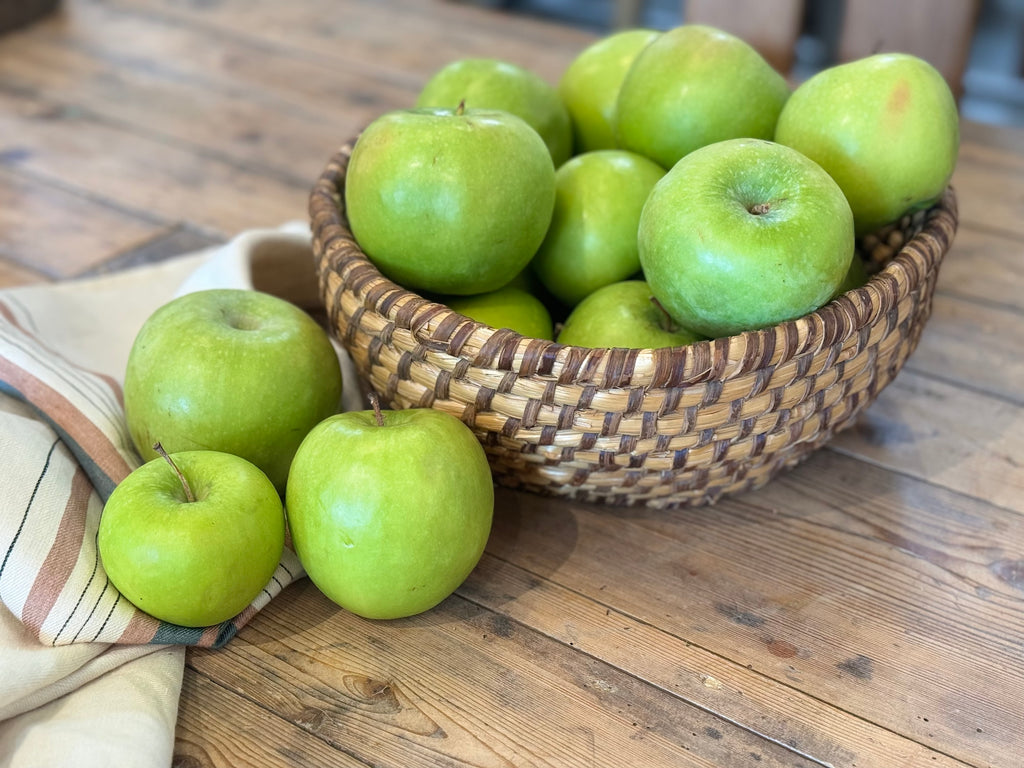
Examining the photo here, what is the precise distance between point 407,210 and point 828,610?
1.43ft

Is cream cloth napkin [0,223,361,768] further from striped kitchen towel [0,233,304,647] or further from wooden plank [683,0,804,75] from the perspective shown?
wooden plank [683,0,804,75]

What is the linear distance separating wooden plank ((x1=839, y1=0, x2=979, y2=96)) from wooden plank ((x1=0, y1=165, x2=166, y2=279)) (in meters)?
1.07

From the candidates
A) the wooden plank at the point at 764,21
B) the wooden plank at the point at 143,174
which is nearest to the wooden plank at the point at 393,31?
the wooden plank at the point at 764,21

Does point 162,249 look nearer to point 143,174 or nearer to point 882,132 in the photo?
point 143,174

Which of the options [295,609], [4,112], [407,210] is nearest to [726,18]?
[407,210]

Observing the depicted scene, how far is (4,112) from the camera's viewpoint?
1.54m

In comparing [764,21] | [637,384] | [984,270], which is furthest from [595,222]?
[764,21]

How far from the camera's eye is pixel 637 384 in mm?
697

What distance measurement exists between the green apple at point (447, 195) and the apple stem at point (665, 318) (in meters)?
0.11

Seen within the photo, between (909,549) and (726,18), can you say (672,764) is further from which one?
(726,18)

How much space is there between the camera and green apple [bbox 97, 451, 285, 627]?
0.66m

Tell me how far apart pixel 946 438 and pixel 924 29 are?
83 centimetres

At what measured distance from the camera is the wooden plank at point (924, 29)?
1459mm

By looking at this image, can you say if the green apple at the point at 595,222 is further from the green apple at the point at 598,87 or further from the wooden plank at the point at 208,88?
the wooden plank at the point at 208,88
